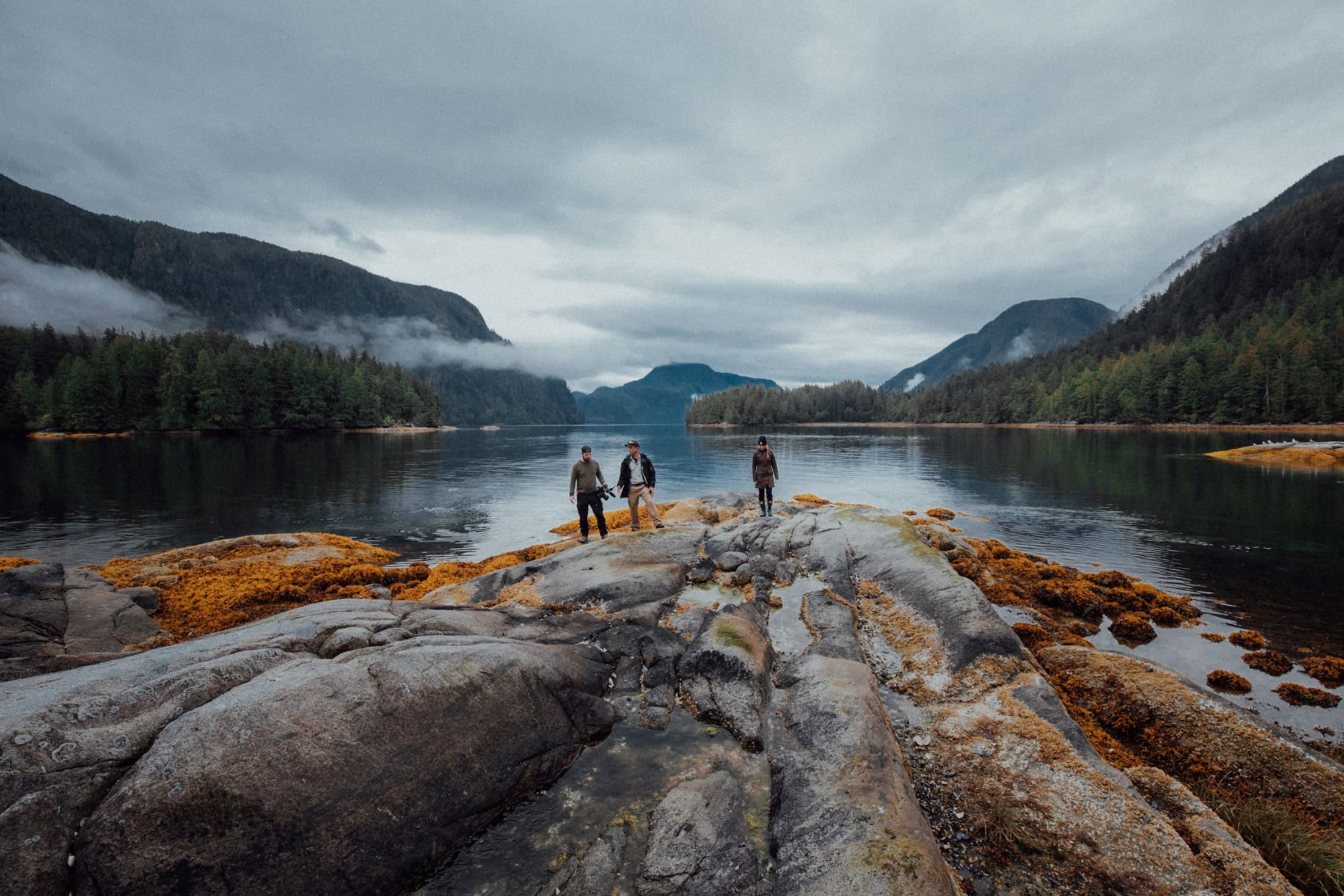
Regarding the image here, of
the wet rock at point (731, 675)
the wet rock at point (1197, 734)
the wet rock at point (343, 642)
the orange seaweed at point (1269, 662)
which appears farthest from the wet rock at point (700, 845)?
the orange seaweed at point (1269, 662)

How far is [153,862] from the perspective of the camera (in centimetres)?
499

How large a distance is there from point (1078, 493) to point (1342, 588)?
22.6 metres

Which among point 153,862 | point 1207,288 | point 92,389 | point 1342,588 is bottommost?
point 1342,588

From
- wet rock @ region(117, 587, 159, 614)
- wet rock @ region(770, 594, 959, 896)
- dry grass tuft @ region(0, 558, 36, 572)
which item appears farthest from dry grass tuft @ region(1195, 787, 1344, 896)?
dry grass tuft @ region(0, 558, 36, 572)

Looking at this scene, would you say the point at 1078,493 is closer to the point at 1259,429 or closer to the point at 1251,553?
the point at 1251,553

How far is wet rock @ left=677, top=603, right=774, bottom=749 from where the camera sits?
877 cm

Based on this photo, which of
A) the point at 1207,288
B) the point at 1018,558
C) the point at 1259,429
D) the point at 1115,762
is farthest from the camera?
the point at 1207,288

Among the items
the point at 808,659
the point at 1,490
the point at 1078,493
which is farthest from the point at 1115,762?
the point at 1,490

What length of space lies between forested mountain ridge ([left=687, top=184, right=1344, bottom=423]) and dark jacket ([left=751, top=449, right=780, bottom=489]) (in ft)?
424

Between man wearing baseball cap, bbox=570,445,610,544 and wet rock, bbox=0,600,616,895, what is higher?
man wearing baseball cap, bbox=570,445,610,544

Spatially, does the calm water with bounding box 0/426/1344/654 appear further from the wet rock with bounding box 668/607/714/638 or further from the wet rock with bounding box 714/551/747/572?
the wet rock with bounding box 668/607/714/638

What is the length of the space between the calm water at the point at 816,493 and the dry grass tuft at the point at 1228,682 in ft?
14.9

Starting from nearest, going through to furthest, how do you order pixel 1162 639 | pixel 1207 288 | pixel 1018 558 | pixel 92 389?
pixel 1162 639
pixel 1018 558
pixel 92 389
pixel 1207 288

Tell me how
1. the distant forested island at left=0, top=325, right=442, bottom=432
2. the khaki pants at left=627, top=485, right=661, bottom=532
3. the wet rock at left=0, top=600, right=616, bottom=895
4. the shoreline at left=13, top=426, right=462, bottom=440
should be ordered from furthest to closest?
1. the distant forested island at left=0, top=325, right=442, bottom=432
2. the shoreline at left=13, top=426, right=462, bottom=440
3. the khaki pants at left=627, top=485, right=661, bottom=532
4. the wet rock at left=0, top=600, right=616, bottom=895
